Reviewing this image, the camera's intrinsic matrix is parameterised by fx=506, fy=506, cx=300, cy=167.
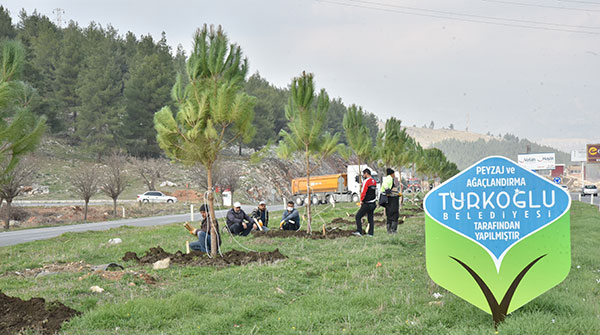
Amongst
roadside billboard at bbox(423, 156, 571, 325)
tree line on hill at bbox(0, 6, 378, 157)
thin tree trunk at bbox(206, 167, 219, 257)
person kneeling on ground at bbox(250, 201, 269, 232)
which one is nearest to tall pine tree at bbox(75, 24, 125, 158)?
tree line on hill at bbox(0, 6, 378, 157)

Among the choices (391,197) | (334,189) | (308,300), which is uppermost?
(391,197)

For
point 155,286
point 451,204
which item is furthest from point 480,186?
point 155,286

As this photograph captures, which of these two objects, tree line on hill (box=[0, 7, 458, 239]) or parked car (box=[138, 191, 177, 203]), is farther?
parked car (box=[138, 191, 177, 203])

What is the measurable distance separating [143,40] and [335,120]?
41608 mm

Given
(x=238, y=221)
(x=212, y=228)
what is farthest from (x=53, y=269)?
(x=238, y=221)

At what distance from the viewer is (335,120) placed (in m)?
96.2

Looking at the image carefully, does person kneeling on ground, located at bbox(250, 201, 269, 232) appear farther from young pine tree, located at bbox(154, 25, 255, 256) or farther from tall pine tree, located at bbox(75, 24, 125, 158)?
tall pine tree, located at bbox(75, 24, 125, 158)

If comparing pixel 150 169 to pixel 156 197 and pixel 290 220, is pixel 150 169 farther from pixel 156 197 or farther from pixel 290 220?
pixel 290 220

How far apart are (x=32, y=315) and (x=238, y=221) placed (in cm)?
943

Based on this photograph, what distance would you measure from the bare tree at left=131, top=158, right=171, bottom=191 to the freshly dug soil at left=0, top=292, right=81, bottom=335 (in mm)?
44308

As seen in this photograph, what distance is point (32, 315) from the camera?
600 cm

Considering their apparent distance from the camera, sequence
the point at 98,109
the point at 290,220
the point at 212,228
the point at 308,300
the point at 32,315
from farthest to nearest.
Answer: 1. the point at 98,109
2. the point at 290,220
3. the point at 212,228
4. the point at 308,300
5. the point at 32,315

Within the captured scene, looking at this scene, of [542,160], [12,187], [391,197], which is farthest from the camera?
[542,160]

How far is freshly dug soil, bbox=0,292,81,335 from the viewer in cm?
562
